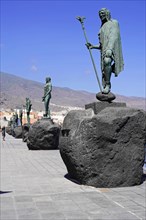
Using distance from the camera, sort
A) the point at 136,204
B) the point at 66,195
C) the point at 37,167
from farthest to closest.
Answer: the point at 37,167 < the point at 66,195 < the point at 136,204

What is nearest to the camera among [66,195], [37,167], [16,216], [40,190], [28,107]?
A: [16,216]

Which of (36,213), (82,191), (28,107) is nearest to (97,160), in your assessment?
(82,191)

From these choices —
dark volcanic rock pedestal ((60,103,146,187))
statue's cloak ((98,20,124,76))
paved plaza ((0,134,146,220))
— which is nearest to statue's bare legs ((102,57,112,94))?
statue's cloak ((98,20,124,76))

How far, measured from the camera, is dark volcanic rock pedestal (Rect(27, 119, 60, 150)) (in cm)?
1705

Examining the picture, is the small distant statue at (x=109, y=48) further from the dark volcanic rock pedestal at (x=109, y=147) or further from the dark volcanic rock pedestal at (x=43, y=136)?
the dark volcanic rock pedestal at (x=43, y=136)

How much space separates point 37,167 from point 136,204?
5.28 metres

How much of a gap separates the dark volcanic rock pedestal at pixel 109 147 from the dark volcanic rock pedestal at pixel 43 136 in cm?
957

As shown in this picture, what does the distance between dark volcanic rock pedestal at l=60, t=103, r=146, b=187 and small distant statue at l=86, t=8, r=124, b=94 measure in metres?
0.85

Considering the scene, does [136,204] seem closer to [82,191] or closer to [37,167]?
[82,191]

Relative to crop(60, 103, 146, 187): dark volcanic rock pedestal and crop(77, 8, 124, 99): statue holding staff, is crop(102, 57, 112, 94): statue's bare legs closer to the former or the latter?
crop(77, 8, 124, 99): statue holding staff

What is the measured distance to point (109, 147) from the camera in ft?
23.8

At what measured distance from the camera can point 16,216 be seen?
5.15m

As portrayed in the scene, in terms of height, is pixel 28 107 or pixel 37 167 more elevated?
pixel 28 107

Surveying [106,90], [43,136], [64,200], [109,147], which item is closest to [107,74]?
[106,90]
